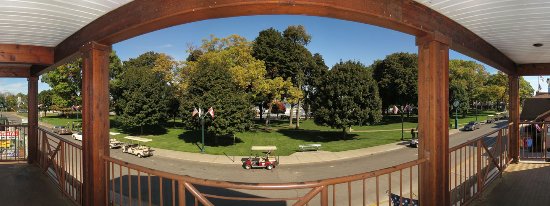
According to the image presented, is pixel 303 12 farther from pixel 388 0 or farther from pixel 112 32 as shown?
pixel 112 32

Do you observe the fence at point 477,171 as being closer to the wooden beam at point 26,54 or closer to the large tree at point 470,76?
the wooden beam at point 26,54

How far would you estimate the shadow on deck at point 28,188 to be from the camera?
4.60 m

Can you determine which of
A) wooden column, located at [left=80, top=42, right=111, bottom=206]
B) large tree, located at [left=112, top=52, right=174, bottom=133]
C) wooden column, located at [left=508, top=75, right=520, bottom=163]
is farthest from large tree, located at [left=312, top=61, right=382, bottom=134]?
wooden column, located at [left=80, top=42, right=111, bottom=206]

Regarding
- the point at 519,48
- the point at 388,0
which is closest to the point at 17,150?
the point at 388,0

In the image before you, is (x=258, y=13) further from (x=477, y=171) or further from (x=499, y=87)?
(x=499, y=87)

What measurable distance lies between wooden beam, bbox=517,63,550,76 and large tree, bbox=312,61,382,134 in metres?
17.1

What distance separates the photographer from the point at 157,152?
19781 millimetres

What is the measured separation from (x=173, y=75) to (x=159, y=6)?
111ft

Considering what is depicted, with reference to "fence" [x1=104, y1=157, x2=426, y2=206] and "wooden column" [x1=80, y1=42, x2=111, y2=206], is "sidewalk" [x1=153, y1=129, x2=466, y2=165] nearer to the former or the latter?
"fence" [x1=104, y1=157, x2=426, y2=206]

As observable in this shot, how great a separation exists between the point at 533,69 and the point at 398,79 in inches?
1305

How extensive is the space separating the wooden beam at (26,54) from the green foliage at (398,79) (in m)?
39.2

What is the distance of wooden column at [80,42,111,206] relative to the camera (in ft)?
12.4

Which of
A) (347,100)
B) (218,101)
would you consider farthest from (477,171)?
(347,100)

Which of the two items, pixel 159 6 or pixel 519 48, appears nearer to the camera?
pixel 159 6
